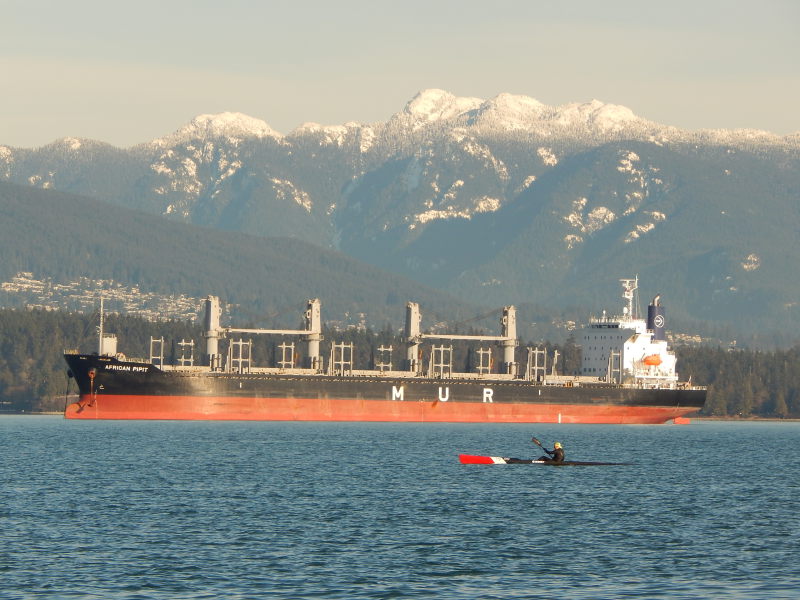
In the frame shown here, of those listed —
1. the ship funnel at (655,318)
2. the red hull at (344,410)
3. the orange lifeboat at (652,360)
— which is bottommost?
the red hull at (344,410)

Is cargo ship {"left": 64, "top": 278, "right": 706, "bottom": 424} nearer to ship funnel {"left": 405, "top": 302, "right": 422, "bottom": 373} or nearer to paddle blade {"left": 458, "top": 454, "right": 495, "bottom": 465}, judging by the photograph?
ship funnel {"left": 405, "top": 302, "right": 422, "bottom": 373}

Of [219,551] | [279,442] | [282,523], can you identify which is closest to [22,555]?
[219,551]

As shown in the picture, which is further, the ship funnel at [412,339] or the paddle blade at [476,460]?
the ship funnel at [412,339]

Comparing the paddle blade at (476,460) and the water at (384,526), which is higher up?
the paddle blade at (476,460)

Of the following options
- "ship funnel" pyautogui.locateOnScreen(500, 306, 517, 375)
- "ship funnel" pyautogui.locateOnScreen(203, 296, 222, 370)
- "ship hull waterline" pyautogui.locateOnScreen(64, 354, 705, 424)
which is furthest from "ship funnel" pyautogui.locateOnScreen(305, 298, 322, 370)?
"ship funnel" pyautogui.locateOnScreen(500, 306, 517, 375)

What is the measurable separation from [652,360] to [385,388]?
93.3 ft

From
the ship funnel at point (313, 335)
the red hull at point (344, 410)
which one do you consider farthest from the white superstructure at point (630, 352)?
the ship funnel at point (313, 335)

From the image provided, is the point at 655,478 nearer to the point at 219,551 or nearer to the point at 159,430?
the point at 219,551

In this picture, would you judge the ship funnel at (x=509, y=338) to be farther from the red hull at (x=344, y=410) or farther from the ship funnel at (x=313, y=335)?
the ship funnel at (x=313, y=335)

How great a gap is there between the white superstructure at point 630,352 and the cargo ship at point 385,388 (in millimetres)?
98

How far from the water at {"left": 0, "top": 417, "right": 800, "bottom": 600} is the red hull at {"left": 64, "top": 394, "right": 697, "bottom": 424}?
35.5 metres

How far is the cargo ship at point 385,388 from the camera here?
12312 centimetres

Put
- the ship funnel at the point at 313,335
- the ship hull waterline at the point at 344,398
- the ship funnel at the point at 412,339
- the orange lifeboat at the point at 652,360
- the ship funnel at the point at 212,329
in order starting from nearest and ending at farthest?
the ship hull waterline at the point at 344,398, the ship funnel at the point at 212,329, the ship funnel at the point at 313,335, the ship funnel at the point at 412,339, the orange lifeboat at the point at 652,360

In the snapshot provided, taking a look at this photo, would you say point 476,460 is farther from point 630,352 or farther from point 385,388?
point 630,352
